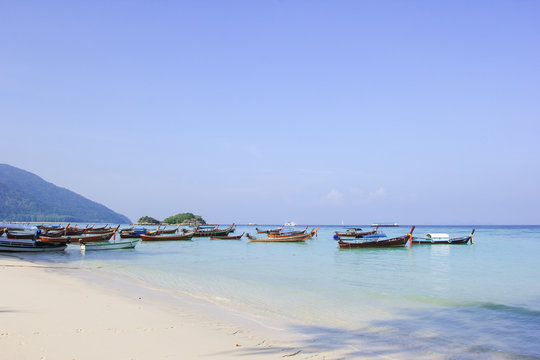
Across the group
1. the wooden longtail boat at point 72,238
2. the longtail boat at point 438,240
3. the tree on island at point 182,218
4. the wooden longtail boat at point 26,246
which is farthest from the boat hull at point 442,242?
the tree on island at point 182,218

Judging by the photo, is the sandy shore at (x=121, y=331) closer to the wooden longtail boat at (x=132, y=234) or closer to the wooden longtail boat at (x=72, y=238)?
the wooden longtail boat at (x=72, y=238)

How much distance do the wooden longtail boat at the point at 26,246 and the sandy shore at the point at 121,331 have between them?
17.0m

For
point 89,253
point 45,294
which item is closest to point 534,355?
point 45,294

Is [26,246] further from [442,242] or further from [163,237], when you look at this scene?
[442,242]

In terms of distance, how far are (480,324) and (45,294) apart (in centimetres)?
1120

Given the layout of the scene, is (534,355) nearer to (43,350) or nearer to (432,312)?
(432,312)

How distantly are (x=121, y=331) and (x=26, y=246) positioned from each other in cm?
2274

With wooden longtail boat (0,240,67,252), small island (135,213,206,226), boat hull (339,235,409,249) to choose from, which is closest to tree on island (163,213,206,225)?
small island (135,213,206,226)

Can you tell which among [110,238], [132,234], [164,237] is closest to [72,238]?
[110,238]

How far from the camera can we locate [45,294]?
9625 mm

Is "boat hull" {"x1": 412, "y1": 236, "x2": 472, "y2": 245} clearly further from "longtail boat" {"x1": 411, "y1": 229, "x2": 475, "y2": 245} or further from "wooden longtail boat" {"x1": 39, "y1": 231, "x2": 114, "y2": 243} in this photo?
"wooden longtail boat" {"x1": 39, "y1": 231, "x2": 114, "y2": 243}

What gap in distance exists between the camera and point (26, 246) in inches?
965

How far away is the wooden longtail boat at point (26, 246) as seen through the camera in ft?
77.8

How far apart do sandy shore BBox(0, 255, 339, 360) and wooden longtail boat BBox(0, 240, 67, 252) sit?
55.9 feet
